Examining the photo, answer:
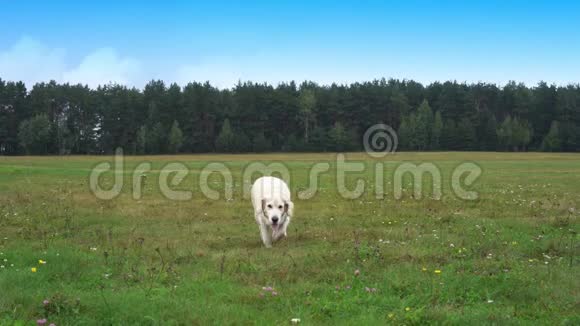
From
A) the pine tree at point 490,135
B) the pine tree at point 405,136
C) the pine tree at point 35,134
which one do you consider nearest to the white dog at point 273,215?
the pine tree at point 405,136

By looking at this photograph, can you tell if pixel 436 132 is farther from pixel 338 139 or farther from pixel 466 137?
pixel 338 139

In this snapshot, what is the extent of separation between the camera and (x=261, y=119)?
412 feet

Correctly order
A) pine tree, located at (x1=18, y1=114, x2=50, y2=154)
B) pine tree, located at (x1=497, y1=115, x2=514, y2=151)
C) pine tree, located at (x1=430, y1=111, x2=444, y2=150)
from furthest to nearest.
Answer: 1. pine tree, located at (x1=430, y1=111, x2=444, y2=150)
2. pine tree, located at (x1=497, y1=115, x2=514, y2=151)
3. pine tree, located at (x1=18, y1=114, x2=50, y2=154)

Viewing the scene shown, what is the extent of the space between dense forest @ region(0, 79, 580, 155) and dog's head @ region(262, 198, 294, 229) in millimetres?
103171

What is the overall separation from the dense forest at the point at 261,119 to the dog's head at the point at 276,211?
10317 centimetres

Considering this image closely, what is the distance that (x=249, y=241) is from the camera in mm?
13016

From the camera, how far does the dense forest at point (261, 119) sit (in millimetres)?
117562

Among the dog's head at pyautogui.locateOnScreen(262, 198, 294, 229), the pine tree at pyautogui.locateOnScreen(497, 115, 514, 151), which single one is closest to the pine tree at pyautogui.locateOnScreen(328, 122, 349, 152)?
the pine tree at pyautogui.locateOnScreen(497, 115, 514, 151)

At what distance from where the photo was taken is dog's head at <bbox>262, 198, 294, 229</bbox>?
1226 cm

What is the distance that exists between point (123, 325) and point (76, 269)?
10.2ft

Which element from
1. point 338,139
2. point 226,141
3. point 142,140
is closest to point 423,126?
point 338,139

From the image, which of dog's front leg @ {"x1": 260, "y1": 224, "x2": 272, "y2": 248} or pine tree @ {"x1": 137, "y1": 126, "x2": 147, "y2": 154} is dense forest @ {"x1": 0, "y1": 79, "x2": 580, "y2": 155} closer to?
pine tree @ {"x1": 137, "y1": 126, "x2": 147, "y2": 154}

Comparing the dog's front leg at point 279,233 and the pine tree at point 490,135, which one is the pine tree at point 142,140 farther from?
the dog's front leg at point 279,233

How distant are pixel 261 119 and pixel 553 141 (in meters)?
67.5
